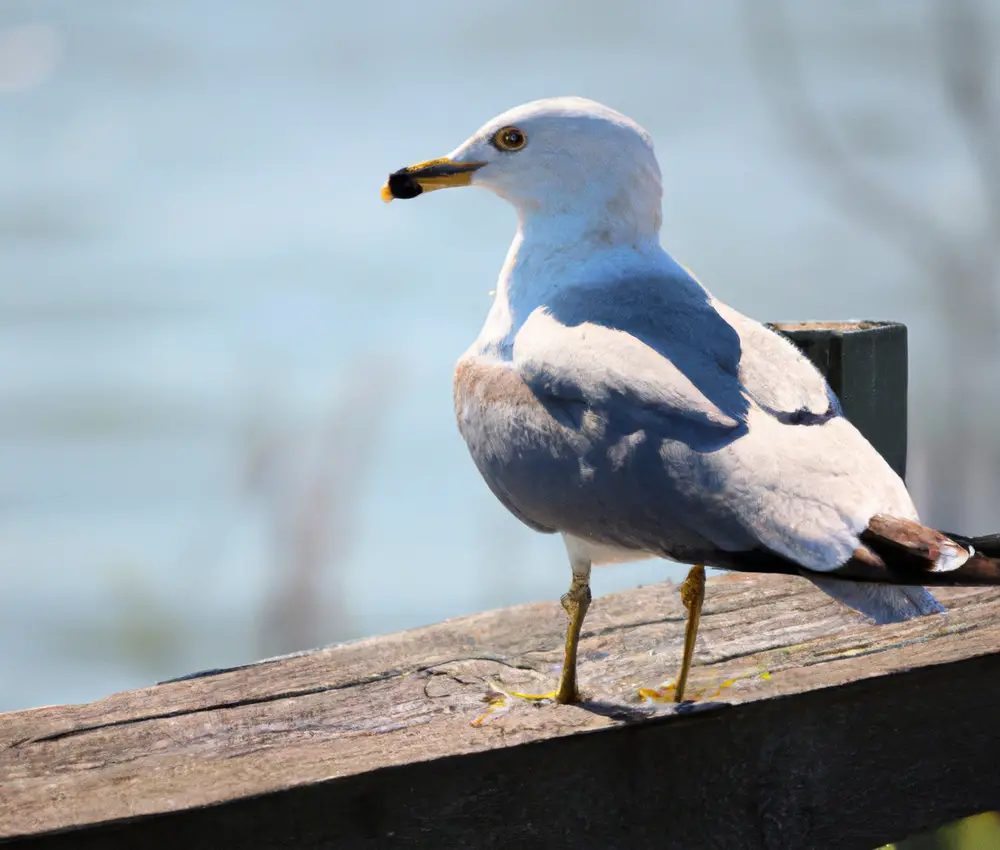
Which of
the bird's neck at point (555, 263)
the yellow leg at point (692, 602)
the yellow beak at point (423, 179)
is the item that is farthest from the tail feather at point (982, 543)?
the yellow beak at point (423, 179)

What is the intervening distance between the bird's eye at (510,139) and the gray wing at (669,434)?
384 mm

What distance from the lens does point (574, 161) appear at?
268 cm

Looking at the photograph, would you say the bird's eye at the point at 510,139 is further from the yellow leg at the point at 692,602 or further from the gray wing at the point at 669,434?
the yellow leg at the point at 692,602

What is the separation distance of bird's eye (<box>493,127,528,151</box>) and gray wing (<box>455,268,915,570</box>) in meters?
0.38

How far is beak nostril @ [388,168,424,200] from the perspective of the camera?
112 inches

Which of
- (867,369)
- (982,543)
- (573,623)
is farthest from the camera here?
(867,369)

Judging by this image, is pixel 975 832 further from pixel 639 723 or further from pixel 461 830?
pixel 461 830

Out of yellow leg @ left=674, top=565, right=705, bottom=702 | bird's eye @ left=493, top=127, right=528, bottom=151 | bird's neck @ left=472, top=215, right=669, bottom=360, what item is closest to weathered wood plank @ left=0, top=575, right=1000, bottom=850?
yellow leg @ left=674, top=565, right=705, bottom=702

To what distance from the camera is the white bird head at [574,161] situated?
8.74ft

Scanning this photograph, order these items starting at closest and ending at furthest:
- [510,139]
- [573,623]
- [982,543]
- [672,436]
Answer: [982,543] → [672,436] → [573,623] → [510,139]

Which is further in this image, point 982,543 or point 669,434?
point 669,434

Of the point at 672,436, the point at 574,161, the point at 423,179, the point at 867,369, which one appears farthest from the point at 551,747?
the point at 867,369

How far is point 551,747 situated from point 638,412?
0.56 m

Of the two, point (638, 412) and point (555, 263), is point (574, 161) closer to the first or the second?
point (555, 263)
